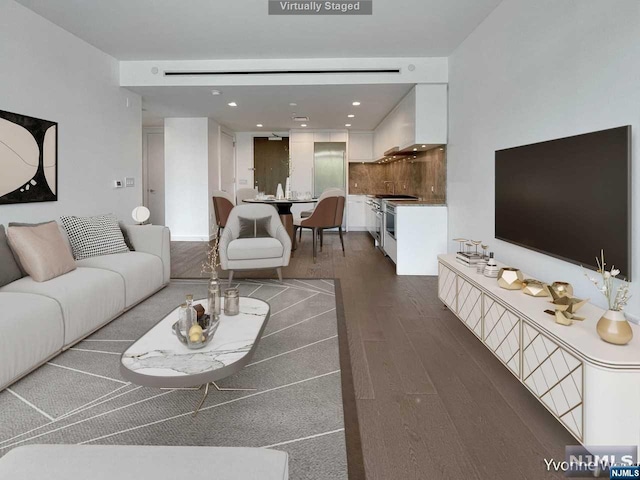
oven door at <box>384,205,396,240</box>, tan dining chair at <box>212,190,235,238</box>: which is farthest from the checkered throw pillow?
oven door at <box>384,205,396,240</box>

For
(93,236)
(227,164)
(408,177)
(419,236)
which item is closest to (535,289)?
(419,236)

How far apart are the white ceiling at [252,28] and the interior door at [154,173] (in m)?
4.47

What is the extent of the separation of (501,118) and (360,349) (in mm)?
2259

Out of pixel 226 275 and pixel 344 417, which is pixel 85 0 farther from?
pixel 344 417

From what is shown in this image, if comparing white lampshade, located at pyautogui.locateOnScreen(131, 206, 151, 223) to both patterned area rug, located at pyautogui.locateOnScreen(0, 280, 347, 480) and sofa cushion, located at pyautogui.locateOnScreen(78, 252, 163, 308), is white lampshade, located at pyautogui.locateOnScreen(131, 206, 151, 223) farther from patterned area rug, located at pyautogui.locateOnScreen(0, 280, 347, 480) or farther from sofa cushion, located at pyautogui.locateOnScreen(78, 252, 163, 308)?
patterned area rug, located at pyautogui.locateOnScreen(0, 280, 347, 480)

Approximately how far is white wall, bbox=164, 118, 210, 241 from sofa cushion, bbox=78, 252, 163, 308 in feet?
13.7

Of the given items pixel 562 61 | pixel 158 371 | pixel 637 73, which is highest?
pixel 562 61

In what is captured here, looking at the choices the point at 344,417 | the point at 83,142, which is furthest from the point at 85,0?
the point at 344,417

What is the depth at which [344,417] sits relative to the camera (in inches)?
80.2

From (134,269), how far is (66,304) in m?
1.03

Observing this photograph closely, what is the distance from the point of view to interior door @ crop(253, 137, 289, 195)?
10953 millimetres

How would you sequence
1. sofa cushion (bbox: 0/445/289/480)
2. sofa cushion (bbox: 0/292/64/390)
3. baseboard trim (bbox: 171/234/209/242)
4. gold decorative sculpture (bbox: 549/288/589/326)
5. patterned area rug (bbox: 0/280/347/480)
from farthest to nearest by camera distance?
baseboard trim (bbox: 171/234/209/242) < sofa cushion (bbox: 0/292/64/390) < gold decorative sculpture (bbox: 549/288/589/326) < patterned area rug (bbox: 0/280/347/480) < sofa cushion (bbox: 0/445/289/480)

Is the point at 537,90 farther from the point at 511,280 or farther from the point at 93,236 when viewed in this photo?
the point at 93,236

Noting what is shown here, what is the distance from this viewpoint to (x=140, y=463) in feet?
3.30
